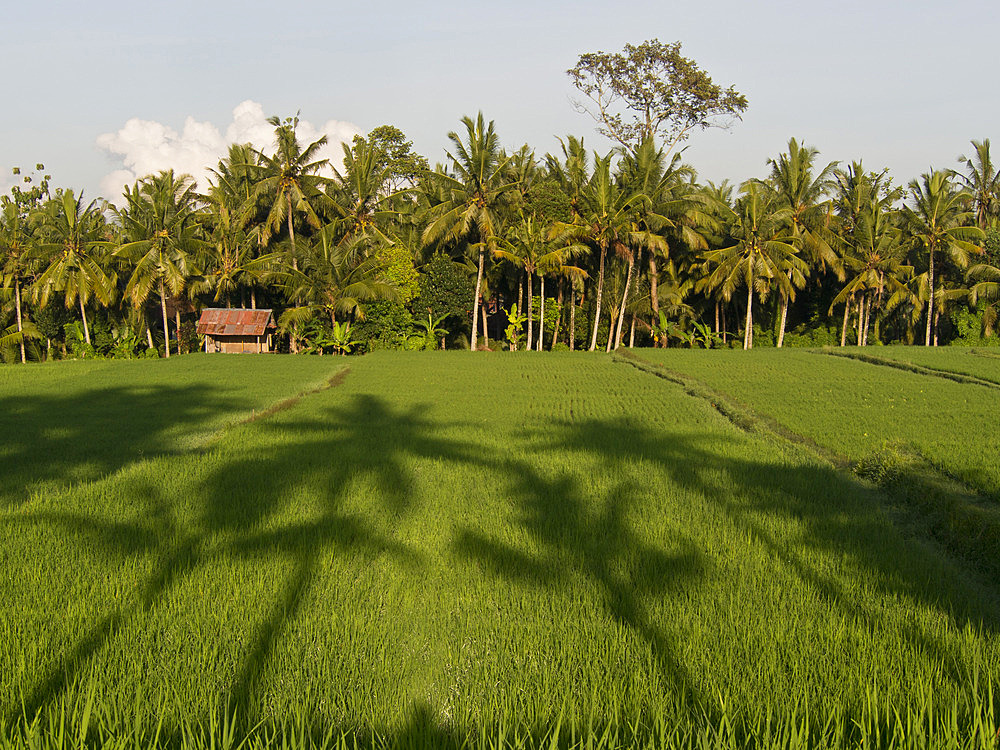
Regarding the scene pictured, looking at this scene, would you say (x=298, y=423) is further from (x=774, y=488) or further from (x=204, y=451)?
(x=774, y=488)

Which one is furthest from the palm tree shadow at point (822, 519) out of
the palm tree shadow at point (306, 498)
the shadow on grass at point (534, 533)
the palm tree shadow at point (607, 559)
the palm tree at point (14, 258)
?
the palm tree at point (14, 258)

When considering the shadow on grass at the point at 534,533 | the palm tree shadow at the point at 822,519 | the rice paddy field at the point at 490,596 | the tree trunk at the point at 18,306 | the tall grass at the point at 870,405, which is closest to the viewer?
the rice paddy field at the point at 490,596

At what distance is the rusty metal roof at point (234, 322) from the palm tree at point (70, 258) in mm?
4426

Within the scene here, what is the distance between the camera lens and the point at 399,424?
37.3ft

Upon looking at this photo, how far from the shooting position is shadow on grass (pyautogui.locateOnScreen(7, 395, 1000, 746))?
12.0 feet

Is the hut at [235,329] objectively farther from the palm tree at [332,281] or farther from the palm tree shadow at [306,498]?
the palm tree shadow at [306,498]

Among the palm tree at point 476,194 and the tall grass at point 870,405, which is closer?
the tall grass at point 870,405

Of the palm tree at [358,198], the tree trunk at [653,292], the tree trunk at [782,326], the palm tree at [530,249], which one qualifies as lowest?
the tree trunk at [782,326]

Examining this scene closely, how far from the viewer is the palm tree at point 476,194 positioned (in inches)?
1118

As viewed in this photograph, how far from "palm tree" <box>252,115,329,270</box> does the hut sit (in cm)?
284

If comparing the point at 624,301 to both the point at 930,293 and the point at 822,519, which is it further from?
the point at 822,519

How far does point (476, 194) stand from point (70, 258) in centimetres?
1743

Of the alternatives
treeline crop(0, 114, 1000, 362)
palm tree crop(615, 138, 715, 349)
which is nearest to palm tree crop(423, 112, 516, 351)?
treeline crop(0, 114, 1000, 362)

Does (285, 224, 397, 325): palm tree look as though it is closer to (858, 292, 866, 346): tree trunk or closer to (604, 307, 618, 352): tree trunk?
(604, 307, 618, 352): tree trunk
